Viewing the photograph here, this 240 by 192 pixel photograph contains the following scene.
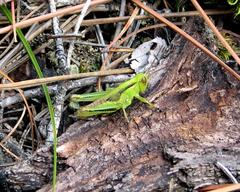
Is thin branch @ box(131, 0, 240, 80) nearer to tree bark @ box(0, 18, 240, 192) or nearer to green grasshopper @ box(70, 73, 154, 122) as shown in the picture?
tree bark @ box(0, 18, 240, 192)

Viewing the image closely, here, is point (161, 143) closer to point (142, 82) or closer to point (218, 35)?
point (142, 82)

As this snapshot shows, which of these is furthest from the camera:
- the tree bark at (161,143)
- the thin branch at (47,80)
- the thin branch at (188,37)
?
the thin branch at (47,80)

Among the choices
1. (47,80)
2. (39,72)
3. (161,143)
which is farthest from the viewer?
(47,80)

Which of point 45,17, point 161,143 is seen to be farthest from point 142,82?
point 45,17

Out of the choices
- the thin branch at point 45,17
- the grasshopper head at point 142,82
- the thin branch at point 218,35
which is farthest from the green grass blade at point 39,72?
the thin branch at point 218,35

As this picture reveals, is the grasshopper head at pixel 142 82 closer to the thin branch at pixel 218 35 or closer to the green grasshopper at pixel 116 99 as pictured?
the green grasshopper at pixel 116 99

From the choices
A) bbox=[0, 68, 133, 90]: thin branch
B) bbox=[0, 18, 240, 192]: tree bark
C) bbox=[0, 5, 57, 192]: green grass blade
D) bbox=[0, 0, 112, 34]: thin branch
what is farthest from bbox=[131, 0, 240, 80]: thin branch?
bbox=[0, 5, 57, 192]: green grass blade
